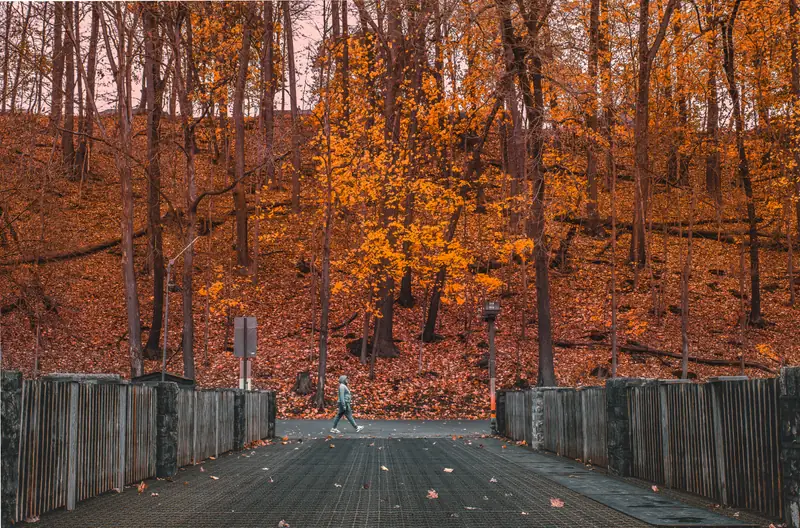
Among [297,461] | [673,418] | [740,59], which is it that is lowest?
[297,461]

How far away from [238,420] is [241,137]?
24.4 m

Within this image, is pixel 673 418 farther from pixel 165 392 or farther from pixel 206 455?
pixel 206 455

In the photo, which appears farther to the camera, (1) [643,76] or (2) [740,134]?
(2) [740,134]

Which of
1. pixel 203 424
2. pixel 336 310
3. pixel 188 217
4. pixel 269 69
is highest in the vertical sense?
pixel 269 69

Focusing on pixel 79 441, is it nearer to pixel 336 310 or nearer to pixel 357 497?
pixel 357 497

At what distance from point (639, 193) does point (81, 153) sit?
109ft

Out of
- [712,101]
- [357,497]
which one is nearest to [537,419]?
[357,497]

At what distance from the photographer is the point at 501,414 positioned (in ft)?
67.7

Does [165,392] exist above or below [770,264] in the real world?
below

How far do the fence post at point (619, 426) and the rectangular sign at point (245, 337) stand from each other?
13721 millimetres

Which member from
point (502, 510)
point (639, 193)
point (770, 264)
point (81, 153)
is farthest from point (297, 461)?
point (81, 153)

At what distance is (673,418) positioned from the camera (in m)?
9.84

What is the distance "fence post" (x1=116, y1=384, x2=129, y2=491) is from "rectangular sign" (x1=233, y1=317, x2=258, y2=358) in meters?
13.5

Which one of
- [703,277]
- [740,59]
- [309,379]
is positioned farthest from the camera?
[703,277]
